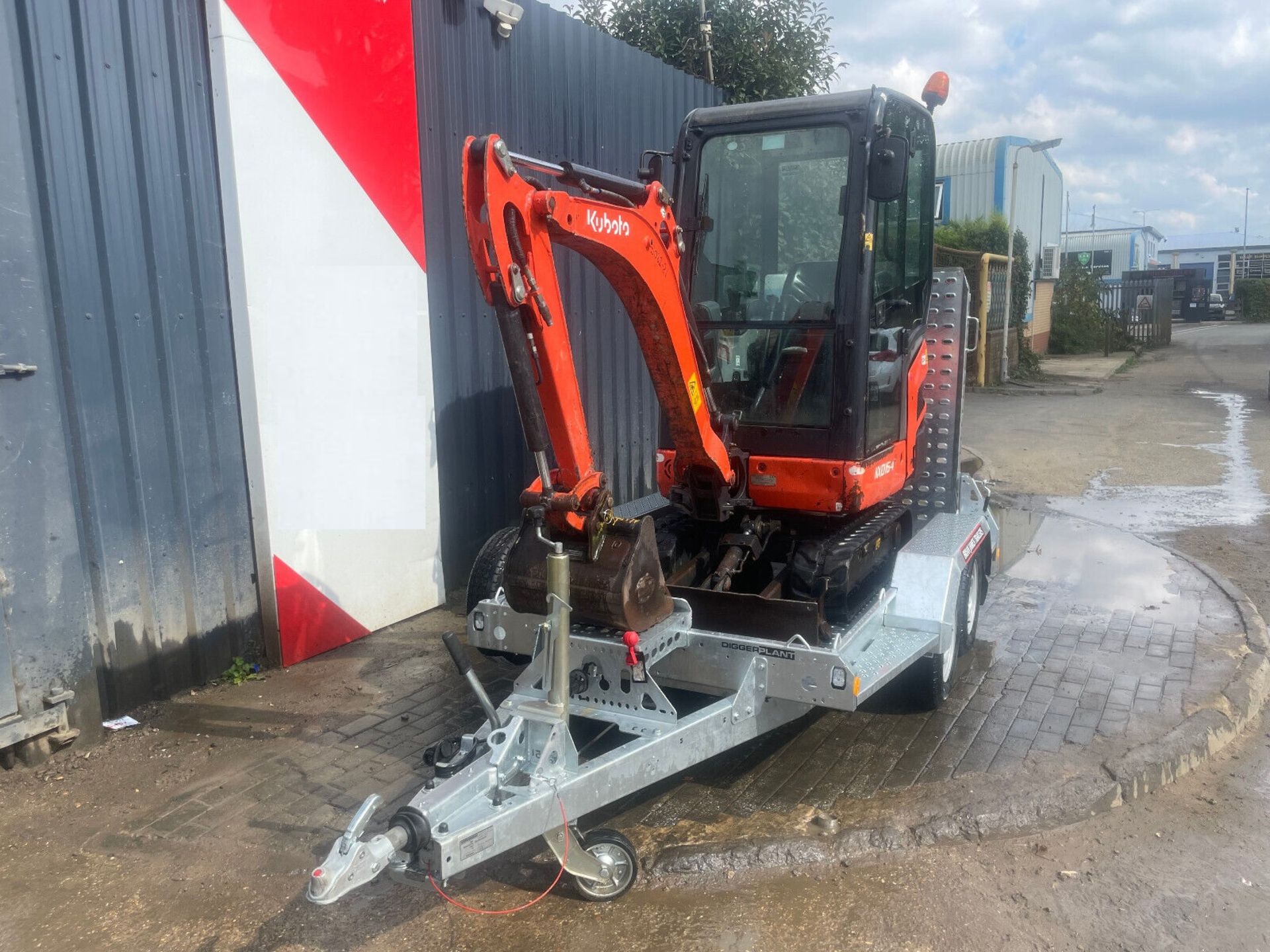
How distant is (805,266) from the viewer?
4.86 m

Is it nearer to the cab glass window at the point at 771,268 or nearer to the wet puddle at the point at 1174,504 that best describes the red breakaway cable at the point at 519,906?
the cab glass window at the point at 771,268

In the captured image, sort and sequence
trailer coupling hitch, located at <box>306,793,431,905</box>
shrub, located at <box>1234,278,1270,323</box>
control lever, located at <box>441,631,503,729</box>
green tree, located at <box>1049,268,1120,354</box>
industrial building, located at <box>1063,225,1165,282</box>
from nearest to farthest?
trailer coupling hitch, located at <box>306,793,431,905</box>
control lever, located at <box>441,631,503,729</box>
green tree, located at <box>1049,268,1120,354</box>
shrub, located at <box>1234,278,1270,323</box>
industrial building, located at <box>1063,225,1165,282</box>

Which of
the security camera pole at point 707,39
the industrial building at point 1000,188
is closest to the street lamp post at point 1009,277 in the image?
the industrial building at point 1000,188

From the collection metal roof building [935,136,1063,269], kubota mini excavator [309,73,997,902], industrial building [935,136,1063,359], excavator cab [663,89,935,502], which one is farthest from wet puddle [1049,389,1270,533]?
metal roof building [935,136,1063,269]

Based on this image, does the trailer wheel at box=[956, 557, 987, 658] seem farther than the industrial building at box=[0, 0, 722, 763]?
Yes

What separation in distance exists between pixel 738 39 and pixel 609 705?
27.7 ft

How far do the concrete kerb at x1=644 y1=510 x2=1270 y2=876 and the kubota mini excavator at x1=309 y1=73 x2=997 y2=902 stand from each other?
1.18 ft

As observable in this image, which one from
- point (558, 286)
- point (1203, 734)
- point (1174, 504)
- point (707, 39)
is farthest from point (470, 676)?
point (1174, 504)

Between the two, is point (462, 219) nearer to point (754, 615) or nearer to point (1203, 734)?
point (754, 615)

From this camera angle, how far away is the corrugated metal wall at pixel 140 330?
14.1 ft

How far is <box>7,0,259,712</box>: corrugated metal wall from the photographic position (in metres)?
4.30

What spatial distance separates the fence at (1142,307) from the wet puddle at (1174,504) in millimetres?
20990

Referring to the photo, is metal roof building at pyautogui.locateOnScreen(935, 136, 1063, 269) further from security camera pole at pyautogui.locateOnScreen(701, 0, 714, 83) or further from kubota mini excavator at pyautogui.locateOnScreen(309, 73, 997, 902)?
kubota mini excavator at pyautogui.locateOnScreen(309, 73, 997, 902)

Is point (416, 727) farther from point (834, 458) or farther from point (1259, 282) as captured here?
point (1259, 282)
